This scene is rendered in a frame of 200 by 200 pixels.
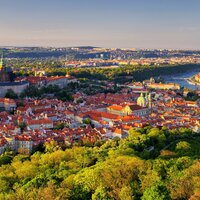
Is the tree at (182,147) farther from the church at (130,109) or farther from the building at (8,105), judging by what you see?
the building at (8,105)

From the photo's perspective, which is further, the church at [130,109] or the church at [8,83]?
the church at [8,83]

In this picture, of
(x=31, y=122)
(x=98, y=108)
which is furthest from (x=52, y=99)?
(x=31, y=122)

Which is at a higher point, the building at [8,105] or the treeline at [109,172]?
the treeline at [109,172]

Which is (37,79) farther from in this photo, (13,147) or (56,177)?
(56,177)

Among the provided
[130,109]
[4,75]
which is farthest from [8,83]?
[130,109]

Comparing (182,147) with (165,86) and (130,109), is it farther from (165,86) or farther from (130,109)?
(165,86)

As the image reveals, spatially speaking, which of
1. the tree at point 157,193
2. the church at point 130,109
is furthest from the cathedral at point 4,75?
the tree at point 157,193

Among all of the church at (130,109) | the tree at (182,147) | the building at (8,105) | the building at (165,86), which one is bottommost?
the building at (165,86)
